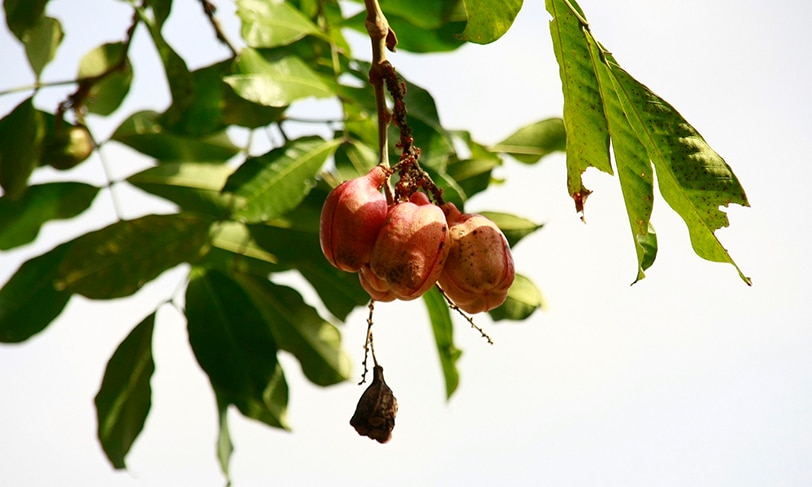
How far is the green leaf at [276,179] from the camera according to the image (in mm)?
1501

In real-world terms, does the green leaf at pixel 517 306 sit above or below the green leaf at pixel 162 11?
below

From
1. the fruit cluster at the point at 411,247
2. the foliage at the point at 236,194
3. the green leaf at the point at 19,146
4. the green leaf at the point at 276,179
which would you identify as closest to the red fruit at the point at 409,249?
the fruit cluster at the point at 411,247

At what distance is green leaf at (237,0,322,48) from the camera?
5.06ft

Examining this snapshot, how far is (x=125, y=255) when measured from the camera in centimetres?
166

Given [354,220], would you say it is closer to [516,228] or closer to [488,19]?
[488,19]

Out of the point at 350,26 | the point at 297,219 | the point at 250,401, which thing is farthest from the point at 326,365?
the point at 350,26

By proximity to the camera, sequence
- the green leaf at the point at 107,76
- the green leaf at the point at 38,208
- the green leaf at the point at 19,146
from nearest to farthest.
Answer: the green leaf at the point at 19,146 < the green leaf at the point at 38,208 < the green leaf at the point at 107,76

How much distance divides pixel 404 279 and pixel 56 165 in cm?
114

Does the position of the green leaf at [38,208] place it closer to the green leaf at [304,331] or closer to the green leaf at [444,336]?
the green leaf at [304,331]

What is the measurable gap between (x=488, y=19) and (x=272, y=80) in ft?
1.87

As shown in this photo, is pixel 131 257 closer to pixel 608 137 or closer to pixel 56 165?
pixel 56 165

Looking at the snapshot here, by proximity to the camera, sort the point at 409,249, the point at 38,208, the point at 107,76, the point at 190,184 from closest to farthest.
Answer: the point at 409,249 < the point at 190,184 < the point at 38,208 < the point at 107,76

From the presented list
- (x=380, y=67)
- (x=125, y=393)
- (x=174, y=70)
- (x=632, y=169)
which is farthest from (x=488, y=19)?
(x=125, y=393)

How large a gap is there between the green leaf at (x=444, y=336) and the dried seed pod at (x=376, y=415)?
0.61 m
